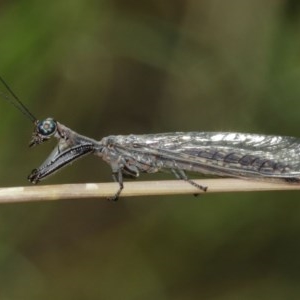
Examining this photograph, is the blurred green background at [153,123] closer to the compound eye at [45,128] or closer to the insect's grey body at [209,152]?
the insect's grey body at [209,152]

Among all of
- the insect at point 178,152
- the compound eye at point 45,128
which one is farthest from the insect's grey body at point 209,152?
the compound eye at point 45,128

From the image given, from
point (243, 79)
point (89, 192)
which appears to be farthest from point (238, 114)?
point (89, 192)

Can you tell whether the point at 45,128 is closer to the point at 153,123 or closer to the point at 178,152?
the point at 178,152

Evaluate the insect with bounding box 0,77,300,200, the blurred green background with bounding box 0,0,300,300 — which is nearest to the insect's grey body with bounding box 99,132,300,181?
the insect with bounding box 0,77,300,200

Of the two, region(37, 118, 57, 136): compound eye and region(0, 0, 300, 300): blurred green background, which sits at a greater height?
region(0, 0, 300, 300): blurred green background

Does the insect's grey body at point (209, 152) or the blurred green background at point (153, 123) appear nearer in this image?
the insect's grey body at point (209, 152)

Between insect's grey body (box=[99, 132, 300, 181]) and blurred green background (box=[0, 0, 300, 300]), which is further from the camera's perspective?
blurred green background (box=[0, 0, 300, 300])

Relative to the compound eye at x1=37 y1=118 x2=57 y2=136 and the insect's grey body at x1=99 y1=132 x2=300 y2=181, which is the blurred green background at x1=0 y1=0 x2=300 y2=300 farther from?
the compound eye at x1=37 y1=118 x2=57 y2=136
